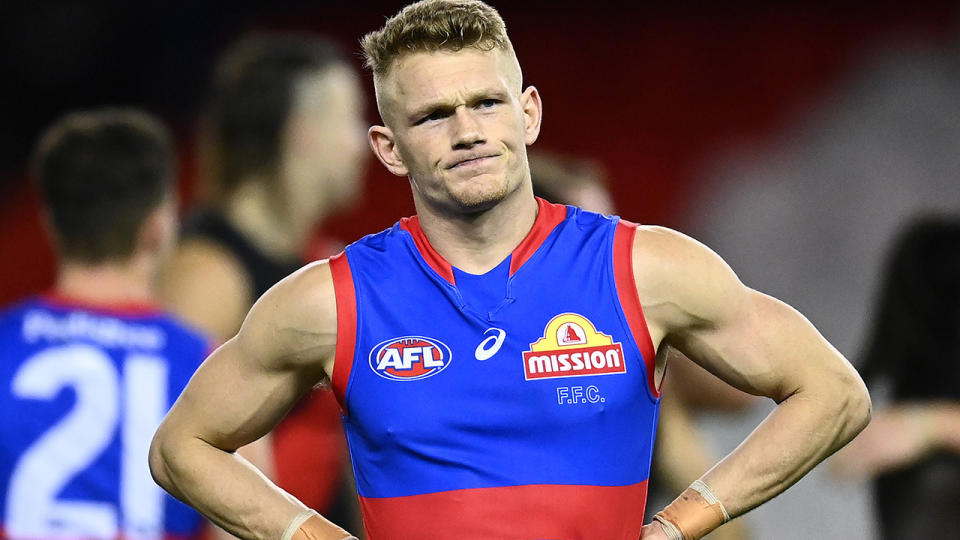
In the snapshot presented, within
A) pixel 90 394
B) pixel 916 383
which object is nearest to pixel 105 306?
pixel 90 394

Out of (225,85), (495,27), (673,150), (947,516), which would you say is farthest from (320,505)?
(673,150)

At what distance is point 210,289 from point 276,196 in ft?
1.56

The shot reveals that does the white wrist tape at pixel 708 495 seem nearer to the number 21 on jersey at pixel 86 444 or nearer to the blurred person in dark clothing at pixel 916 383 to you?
the number 21 on jersey at pixel 86 444

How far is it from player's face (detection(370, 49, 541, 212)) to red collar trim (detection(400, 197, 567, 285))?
9 cm

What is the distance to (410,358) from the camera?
2.87m

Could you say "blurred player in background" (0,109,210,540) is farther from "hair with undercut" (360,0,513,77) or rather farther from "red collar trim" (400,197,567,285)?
"hair with undercut" (360,0,513,77)

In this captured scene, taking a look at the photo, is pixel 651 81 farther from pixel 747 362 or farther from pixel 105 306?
pixel 747 362

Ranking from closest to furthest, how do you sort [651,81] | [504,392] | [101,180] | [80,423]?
[504,392], [80,423], [101,180], [651,81]

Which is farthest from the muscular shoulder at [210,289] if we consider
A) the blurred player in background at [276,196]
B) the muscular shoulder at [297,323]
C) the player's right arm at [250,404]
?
the muscular shoulder at [297,323]

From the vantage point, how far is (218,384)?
3.04 meters

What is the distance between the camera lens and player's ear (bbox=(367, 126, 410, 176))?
3.00m

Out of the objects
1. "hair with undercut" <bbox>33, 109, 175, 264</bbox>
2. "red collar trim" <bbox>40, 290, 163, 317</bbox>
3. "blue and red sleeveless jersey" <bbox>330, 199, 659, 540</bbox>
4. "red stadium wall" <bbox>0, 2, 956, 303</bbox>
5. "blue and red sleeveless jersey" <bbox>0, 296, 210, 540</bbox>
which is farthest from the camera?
"red stadium wall" <bbox>0, 2, 956, 303</bbox>

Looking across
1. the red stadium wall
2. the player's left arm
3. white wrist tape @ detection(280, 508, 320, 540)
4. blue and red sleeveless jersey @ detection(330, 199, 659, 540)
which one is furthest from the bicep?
the red stadium wall

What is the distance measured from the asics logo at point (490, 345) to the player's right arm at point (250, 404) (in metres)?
0.28
